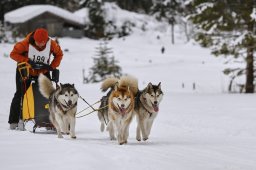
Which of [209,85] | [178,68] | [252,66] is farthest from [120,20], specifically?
[252,66]

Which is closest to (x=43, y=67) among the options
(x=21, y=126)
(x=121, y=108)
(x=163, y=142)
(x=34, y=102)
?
(x=34, y=102)

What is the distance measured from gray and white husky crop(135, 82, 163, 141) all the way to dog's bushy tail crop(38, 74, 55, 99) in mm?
1595

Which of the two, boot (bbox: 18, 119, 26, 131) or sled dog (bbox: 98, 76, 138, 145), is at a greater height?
A: sled dog (bbox: 98, 76, 138, 145)

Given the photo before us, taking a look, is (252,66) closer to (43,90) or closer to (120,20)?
(43,90)

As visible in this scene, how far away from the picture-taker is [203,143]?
8.29 m

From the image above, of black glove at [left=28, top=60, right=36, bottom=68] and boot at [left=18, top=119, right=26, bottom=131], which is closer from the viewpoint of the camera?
black glove at [left=28, top=60, right=36, bottom=68]

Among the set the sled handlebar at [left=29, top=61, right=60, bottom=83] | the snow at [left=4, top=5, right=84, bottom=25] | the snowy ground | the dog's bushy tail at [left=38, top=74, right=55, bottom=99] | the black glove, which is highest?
the snow at [left=4, top=5, right=84, bottom=25]

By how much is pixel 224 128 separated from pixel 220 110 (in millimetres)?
3061

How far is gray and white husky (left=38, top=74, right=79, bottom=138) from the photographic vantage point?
311 inches

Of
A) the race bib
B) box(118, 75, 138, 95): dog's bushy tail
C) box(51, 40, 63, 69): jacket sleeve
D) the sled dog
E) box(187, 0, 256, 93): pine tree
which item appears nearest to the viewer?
the sled dog

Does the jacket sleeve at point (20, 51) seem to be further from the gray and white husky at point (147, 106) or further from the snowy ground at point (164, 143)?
the gray and white husky at point (147, 106)

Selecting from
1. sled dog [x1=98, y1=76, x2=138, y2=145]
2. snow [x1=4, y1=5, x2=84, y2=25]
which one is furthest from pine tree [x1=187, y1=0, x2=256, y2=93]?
snow [x1=4, y1=5, x2=84, y2=25]

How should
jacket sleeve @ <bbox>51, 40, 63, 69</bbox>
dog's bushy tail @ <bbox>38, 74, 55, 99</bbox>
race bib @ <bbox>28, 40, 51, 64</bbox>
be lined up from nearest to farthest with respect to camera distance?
1. dog's bushy tail @ <bbox>38, 74, 55, 99</bbox>
2. race bib @ <bbox>28, 40, 51, 64</bbox>
3. jacket sleeve @ <bbox>51, 40, 63, 69</bbox>

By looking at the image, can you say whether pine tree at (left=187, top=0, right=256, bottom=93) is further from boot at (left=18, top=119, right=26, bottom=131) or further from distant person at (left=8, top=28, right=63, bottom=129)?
boot at (left=18, top=119, right=26, bottom=131)
